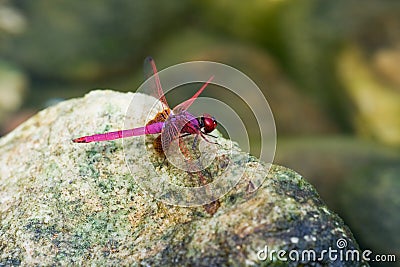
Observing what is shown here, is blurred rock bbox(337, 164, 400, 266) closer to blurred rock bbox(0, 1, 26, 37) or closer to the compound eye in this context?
the compound eye

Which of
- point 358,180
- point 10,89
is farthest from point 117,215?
point 10,89

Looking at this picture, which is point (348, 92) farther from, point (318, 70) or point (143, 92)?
point (143, 92)

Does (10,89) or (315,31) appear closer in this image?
(315,31)

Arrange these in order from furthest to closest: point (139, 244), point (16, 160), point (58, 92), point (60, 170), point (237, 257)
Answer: point (58, 92)
point (16, 160)
point (60, 170)
point (139, 244)
point (237, 257)

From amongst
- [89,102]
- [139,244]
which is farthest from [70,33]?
[139,244]

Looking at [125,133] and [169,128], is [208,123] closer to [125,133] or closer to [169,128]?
[169,128]

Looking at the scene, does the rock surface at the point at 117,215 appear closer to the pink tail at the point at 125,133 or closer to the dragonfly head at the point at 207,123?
the pink tail at the point at 125,133
